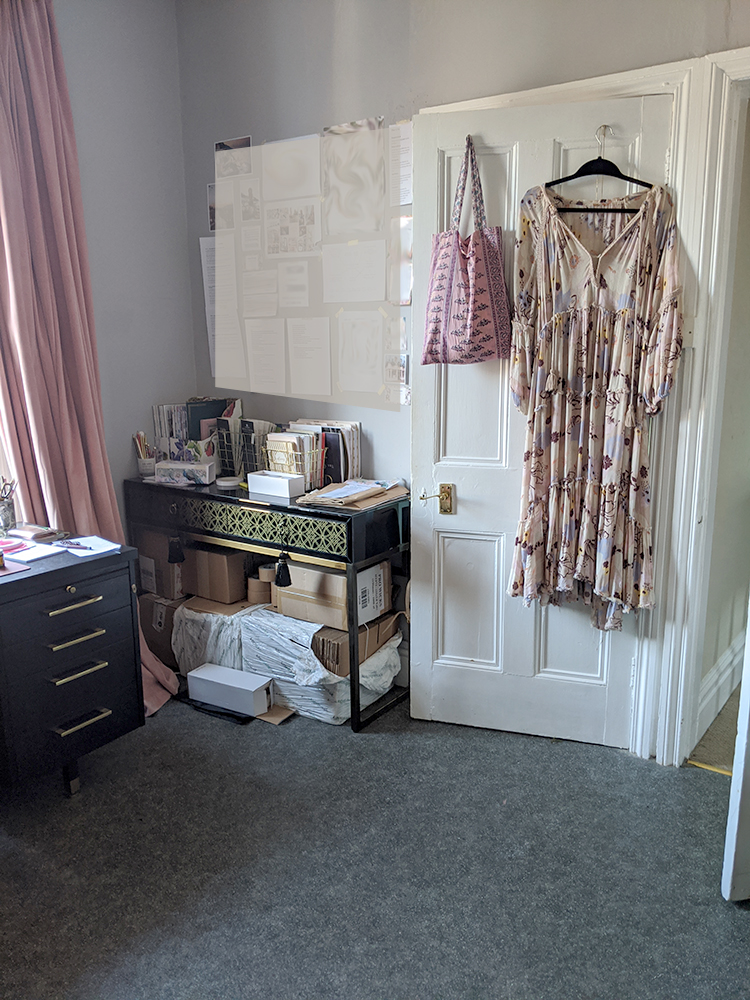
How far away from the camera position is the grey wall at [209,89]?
97.2 inches

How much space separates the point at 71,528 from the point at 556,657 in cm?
185

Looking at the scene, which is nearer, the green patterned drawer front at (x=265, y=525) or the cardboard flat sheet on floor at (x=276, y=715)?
the green patterned drawer front at (x=265, y=525)

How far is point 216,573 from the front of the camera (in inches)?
123

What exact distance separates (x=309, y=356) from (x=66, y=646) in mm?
1476

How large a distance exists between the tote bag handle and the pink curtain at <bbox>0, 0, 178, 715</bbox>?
1.38 meters

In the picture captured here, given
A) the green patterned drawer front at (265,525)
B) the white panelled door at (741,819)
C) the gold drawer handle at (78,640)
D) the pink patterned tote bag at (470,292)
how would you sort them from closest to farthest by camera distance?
1. the white panelled door at (741,819)
2. the gold drawer handle at (78,640)
3. the pink patterned tote bag at (470,292)
4. the green patterned drawer front at (265,525)

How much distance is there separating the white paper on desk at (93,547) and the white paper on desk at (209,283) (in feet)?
3.95

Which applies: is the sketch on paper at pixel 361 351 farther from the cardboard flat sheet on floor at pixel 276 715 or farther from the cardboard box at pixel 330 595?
the cardboard flat sheet on floor at pixel 276 715

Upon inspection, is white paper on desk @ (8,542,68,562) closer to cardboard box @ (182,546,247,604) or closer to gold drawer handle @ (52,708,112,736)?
gold drawer handle @ (52,708,112,736)

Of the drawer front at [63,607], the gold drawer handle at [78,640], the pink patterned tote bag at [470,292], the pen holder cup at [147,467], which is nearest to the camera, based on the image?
the drawer front at [63,607]

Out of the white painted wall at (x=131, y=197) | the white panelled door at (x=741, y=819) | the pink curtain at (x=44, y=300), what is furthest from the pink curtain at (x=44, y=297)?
the white panelled door at (x=741, y=819)

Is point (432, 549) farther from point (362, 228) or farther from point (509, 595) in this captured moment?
point (362, 228)

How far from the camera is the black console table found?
267 centimetres

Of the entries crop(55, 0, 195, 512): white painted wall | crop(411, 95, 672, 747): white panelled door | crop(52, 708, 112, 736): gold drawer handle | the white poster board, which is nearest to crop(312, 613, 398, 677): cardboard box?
crop(411, 95, 672, 747): white panelled door
